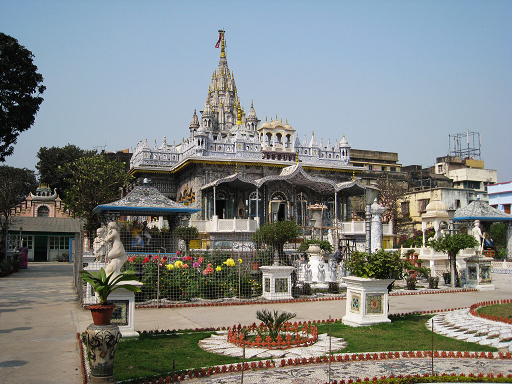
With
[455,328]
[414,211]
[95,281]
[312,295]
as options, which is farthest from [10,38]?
[414,211]

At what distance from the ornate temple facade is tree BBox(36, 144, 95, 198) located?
24.2 metres

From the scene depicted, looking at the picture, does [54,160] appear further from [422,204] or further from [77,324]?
[77,324]

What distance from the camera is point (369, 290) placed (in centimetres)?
1007

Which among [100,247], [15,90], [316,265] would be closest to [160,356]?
[100,247]

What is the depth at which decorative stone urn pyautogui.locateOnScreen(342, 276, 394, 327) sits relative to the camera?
996 cm

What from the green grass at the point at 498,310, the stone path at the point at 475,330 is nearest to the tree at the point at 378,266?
the stone path at the point at 475,330

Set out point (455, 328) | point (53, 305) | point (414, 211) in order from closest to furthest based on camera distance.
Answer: point (455, 328)
point (53, 305)
point (414, 211)

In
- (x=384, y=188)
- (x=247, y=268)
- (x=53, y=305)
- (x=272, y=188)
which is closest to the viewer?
(x=53, y=305)

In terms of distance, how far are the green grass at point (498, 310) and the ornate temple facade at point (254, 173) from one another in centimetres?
1712

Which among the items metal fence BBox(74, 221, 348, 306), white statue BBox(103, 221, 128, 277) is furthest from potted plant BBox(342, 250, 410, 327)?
white statue BBox(103, 221, 128, 277)

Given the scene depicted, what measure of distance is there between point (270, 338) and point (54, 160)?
53473mm

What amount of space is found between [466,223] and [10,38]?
94.3ft

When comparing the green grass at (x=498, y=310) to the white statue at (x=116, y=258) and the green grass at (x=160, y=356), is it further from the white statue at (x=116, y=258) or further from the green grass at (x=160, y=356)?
the white statue at (x=116, y=258)

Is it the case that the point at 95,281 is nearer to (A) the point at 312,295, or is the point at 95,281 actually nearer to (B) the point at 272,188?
(A) the point at 312,295
